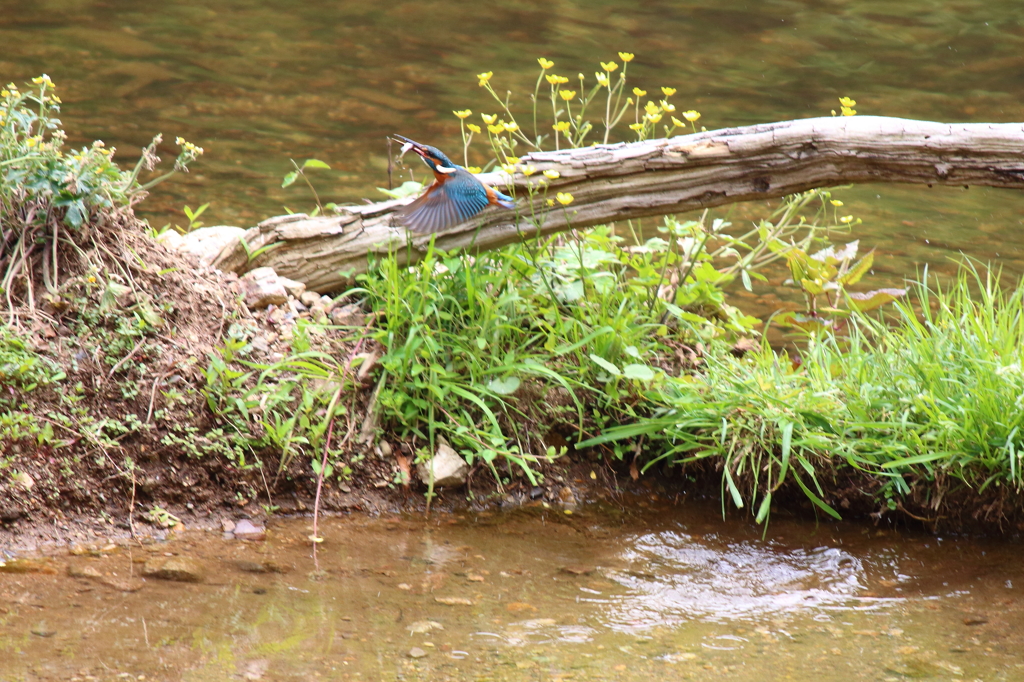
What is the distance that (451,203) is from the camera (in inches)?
127

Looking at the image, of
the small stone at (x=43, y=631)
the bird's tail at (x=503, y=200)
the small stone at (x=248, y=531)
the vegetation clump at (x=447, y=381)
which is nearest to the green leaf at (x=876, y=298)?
the vegetation clump at (x=447, y=381)

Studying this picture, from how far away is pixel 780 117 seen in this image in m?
8.33

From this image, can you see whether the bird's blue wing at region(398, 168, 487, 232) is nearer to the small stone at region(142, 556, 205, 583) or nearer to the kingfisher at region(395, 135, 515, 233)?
the kingfisher at region(395, 135, 515, 233)

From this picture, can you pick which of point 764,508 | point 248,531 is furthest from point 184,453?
point 764,508

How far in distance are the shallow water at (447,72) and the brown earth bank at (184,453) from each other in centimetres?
223

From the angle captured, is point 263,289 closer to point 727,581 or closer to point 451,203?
point 451,203

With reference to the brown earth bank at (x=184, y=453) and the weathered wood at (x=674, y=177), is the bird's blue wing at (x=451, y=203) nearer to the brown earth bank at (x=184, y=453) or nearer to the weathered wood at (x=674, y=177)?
the weathered wood at (x=674, y=177)

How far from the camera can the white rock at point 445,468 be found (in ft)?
10.2

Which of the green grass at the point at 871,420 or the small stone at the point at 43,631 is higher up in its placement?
the green grass at the point at 871,420

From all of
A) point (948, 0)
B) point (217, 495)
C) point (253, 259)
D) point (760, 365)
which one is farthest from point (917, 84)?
point (217, 495)

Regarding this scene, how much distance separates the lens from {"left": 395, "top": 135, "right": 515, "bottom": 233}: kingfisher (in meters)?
3.22

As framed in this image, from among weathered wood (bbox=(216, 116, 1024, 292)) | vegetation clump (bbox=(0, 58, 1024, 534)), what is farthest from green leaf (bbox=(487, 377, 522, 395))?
weathered wood (bbox=(216, 116, 1024, 292))

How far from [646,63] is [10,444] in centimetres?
827

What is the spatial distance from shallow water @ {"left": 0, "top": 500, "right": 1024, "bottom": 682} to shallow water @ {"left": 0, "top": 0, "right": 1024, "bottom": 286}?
2471 mm
